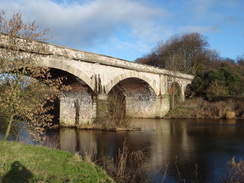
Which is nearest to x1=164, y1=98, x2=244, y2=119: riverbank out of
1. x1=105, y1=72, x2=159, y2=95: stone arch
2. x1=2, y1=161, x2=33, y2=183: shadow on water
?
x1=105, y1=72, x2=159, y2=95: stone arch

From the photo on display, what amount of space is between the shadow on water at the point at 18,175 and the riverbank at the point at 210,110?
17205 millimetres

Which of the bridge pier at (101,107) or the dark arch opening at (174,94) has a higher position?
the dark arch opening at (174,94)

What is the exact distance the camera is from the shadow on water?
371 cm

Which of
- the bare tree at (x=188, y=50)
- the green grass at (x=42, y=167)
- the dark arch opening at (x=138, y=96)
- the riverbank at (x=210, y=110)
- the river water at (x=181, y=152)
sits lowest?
the river water at (x=181, y=152)

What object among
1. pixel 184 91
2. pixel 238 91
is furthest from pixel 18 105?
pixel 238 91

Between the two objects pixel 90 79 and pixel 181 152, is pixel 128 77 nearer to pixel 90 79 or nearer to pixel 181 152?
pixel 90 79

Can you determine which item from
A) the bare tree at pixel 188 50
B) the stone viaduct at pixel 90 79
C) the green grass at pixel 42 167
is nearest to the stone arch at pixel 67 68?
the stone viaduct at pixel 90 79

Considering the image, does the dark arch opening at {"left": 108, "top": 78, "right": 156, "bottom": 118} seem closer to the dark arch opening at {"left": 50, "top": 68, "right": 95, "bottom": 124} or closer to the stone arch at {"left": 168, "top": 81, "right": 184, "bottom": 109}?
the stone arch at {"left": 168, "top": 81, "right": 184, "bottom": 109}

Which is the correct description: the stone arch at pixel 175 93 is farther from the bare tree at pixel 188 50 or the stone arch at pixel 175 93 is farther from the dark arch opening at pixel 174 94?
the bare tree at pixel 188 50

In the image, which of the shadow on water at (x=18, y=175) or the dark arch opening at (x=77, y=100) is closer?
the shadow on water at (x=18, y=175)

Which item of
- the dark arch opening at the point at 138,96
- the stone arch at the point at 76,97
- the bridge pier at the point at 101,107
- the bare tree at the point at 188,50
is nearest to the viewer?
the stone arch at the point at 76,97

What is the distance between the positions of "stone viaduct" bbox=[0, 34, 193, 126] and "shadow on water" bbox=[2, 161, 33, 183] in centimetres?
576

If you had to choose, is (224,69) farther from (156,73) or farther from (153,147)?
(153,147)

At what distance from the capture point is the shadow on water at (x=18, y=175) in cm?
371
